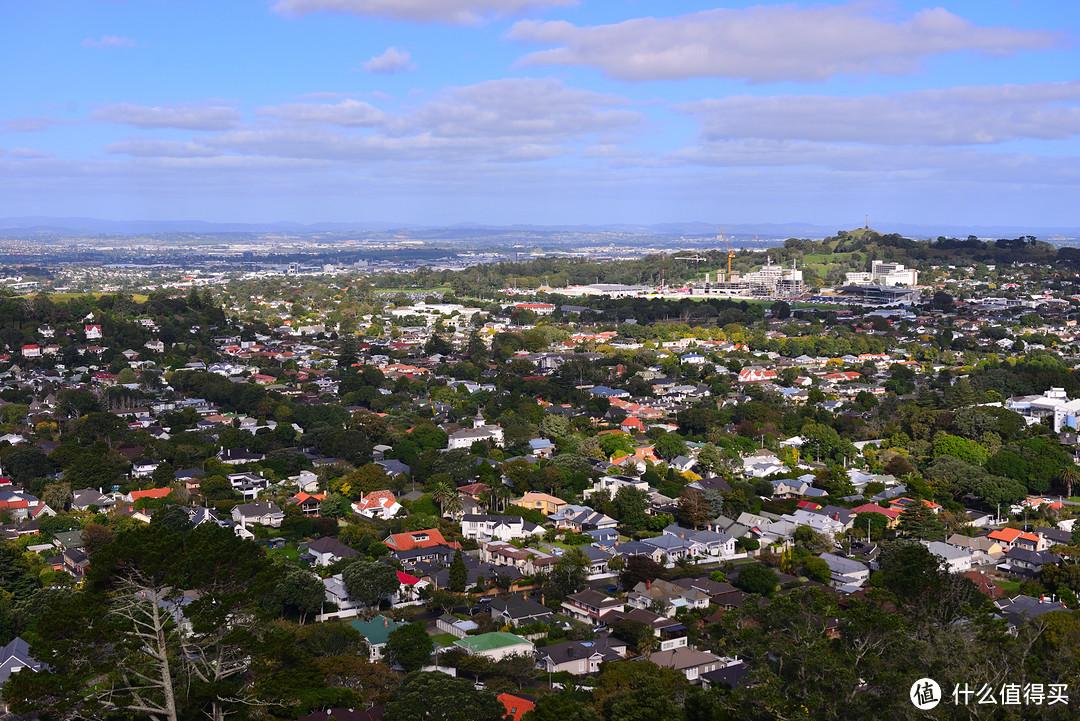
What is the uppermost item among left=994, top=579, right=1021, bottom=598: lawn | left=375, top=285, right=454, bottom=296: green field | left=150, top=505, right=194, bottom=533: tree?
left=375, top=285, right=454, bottom=296: green field

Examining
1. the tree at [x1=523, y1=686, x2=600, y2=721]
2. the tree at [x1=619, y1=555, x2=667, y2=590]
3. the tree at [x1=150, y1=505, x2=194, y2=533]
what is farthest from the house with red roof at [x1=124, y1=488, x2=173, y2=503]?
the tree at [x1=523, y1=686, x2=600, y2=721]

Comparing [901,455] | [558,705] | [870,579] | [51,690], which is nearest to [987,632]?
[558,705]

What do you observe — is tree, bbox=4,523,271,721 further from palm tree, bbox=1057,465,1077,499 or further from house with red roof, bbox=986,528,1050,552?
palm tree, bbox=1057,465,1077,499

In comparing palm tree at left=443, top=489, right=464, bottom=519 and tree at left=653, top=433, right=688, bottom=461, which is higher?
tree at left=653, top=433, right=688, bottom=461

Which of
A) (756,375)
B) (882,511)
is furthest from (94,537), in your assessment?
(756,375)

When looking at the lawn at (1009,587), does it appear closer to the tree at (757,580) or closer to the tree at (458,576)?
the tree at (757,580)

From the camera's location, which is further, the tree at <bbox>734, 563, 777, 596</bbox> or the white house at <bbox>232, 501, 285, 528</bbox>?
the white house at <bbox>232, 501, 285, 528</bbox>
